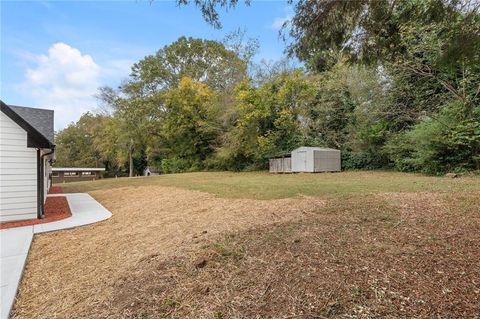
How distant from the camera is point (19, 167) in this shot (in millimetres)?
6434

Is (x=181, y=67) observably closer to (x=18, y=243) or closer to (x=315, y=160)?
(x=315, y=160)

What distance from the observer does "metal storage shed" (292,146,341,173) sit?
54.5ft

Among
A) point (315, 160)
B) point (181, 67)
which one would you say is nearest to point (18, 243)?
point (315, 160)

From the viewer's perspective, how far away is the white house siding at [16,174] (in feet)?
20.5

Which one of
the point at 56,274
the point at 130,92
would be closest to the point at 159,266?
the point at 56,274

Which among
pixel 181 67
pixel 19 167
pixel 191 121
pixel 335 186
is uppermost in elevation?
pixel 181 67

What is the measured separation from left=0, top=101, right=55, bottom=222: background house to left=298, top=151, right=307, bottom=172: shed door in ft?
43.6

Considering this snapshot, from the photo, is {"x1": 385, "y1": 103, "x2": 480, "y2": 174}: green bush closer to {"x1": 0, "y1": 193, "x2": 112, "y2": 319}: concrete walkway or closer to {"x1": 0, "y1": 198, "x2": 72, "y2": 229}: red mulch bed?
{"x1": 0, "y1": 193, "x2": 112, "y2": 319}: concrete walkway

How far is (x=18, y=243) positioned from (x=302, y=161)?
47.9 ft

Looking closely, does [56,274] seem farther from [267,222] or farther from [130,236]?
[267,222]

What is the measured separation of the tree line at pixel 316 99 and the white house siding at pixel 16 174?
17.6 feet

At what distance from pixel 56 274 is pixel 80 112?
38.9 m

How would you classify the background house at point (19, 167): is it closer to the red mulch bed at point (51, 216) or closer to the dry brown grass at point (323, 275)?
the red mulch bed at point (51, 216)

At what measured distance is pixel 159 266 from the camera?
329 centimetres
